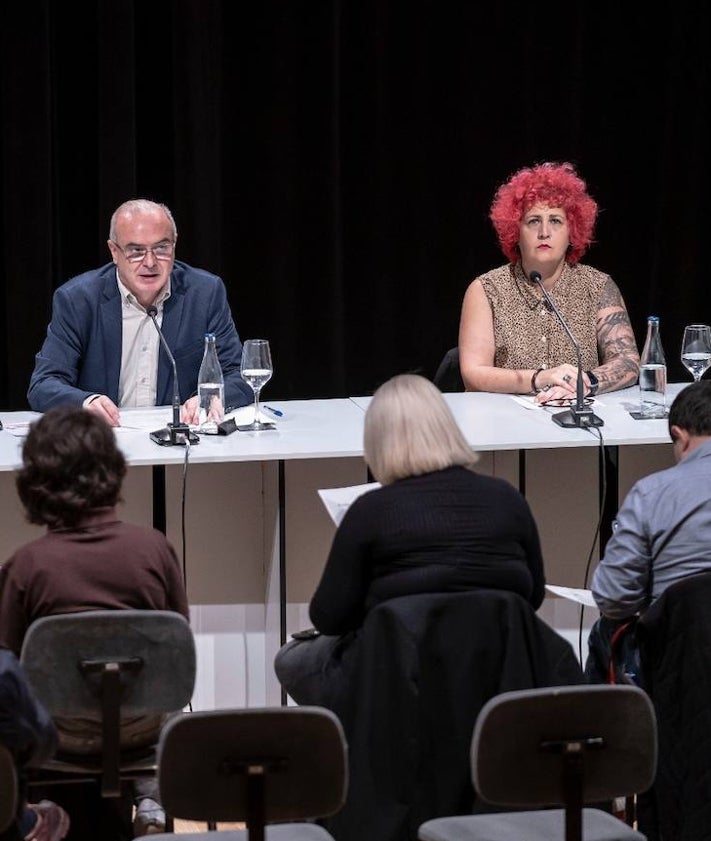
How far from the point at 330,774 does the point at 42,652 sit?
0.60 meters

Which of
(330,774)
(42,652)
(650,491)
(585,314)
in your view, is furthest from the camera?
(585,314)

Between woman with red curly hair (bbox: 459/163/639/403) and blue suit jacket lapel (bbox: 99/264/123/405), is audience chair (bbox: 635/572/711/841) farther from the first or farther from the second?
blue suit jacket lapel (bbox: 99/264/123/405)

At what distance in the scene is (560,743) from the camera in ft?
7.75

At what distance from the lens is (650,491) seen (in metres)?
2.94

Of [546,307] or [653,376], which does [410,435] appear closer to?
[653,376]

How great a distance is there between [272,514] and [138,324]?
2.80 feet

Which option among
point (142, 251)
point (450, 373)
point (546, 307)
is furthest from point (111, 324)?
point (546, 307)

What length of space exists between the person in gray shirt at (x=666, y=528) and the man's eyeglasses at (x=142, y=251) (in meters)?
1.79

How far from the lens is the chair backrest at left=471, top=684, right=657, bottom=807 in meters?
2.33

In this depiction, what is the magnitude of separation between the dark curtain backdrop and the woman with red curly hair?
1242mm

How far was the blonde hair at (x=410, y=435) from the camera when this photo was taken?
2.79 m

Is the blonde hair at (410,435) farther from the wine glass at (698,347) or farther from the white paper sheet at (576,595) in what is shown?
the wine glass at (698,347)

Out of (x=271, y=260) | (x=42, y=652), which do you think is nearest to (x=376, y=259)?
(x=271, y=260)

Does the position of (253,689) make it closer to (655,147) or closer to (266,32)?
(266,32)
